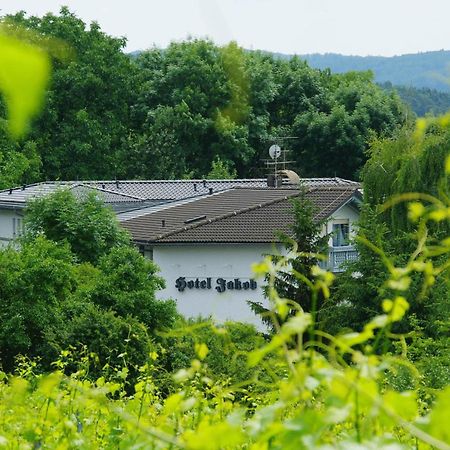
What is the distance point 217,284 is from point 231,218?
2522mm

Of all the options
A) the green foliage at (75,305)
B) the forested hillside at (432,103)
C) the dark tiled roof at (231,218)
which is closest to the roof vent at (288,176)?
the dark tiled roof at (231,218)

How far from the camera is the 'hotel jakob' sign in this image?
2788 centimetres

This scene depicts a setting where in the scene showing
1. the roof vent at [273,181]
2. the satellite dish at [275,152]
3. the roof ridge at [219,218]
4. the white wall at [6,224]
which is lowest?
the white wall at [6,224]

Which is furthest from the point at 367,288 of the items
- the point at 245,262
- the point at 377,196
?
the point at 245,262

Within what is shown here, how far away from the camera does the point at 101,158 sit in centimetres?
4284

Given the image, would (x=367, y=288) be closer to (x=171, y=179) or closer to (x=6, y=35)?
(x=6, y=35)

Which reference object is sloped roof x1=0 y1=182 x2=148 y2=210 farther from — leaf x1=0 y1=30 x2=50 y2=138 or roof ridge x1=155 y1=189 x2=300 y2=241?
leaf x1=0 y1=30 x2=50 y2=138

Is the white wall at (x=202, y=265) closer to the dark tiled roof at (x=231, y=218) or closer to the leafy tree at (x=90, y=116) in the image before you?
the dark tiled roof at (x=231, y=218)

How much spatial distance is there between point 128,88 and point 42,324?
27.5m

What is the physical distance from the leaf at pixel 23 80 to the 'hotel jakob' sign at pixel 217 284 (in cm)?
2672

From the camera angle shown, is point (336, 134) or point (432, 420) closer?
point (432, 420)

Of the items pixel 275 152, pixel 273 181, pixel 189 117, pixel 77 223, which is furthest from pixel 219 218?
pixel 189 117

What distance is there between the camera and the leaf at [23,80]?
921 mm

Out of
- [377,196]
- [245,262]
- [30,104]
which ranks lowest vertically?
[245,262]
